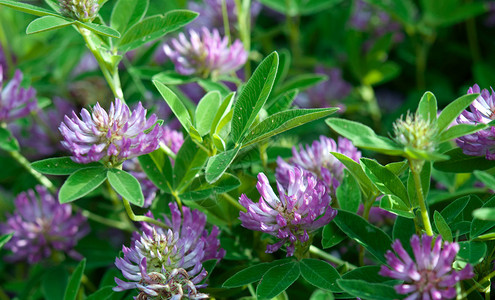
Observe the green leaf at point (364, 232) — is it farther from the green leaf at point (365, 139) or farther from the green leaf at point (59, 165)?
the green leaf at point (59, 165)

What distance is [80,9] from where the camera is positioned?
4.46ft

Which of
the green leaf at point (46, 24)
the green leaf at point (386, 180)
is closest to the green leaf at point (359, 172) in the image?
the green leaf at point (386, 180)

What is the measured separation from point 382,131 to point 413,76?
1.54 ft

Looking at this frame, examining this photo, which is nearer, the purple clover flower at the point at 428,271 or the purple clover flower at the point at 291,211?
the purple clover flower at the point at 428,271

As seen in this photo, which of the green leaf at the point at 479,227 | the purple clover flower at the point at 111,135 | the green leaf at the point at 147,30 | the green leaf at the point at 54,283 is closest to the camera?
the green leaf at the point at 479,227

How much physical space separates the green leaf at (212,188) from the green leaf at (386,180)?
28cm

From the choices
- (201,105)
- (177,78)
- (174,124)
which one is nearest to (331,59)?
(174,124)

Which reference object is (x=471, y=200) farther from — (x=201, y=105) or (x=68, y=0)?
(x=68, y=0)

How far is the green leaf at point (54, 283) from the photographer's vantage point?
1804 millimetres

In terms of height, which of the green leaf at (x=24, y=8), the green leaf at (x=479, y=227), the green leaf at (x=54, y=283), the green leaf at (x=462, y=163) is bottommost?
the green leaf at (x=54, y=283)

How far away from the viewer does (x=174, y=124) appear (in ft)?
7.39

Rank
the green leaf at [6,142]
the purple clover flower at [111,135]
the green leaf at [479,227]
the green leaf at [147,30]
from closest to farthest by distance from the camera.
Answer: the green leaf at [479,227]
the purple clover flower at [111,135]
the green leaf at [147,30]
the green leaf at [6,142]

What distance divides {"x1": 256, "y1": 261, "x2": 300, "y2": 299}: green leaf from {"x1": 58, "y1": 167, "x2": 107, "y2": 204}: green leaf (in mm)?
396

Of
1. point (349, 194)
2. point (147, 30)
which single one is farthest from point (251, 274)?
point (147, 30)
